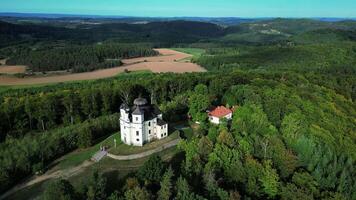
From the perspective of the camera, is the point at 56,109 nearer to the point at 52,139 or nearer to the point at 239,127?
the point at 52,139

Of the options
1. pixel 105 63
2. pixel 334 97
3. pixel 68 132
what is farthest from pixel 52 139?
pixel 105 63

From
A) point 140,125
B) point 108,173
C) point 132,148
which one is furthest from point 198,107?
point 108,173

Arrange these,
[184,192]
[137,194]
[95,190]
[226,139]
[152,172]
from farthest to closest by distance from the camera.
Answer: [226,139], [152,172], [95,190], [184,192], [137,194]

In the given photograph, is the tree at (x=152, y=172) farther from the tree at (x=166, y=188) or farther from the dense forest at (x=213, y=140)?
the tree at (x=166, y=188)

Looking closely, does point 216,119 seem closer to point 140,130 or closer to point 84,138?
point 140,130

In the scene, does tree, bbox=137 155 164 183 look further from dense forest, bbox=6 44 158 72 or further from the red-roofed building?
dense forest, bbox=6 44 158 72

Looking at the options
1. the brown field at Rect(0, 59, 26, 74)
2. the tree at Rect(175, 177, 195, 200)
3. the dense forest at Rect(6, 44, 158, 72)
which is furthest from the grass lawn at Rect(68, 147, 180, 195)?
the brown field at Rect(0, 59, 26, 74)
